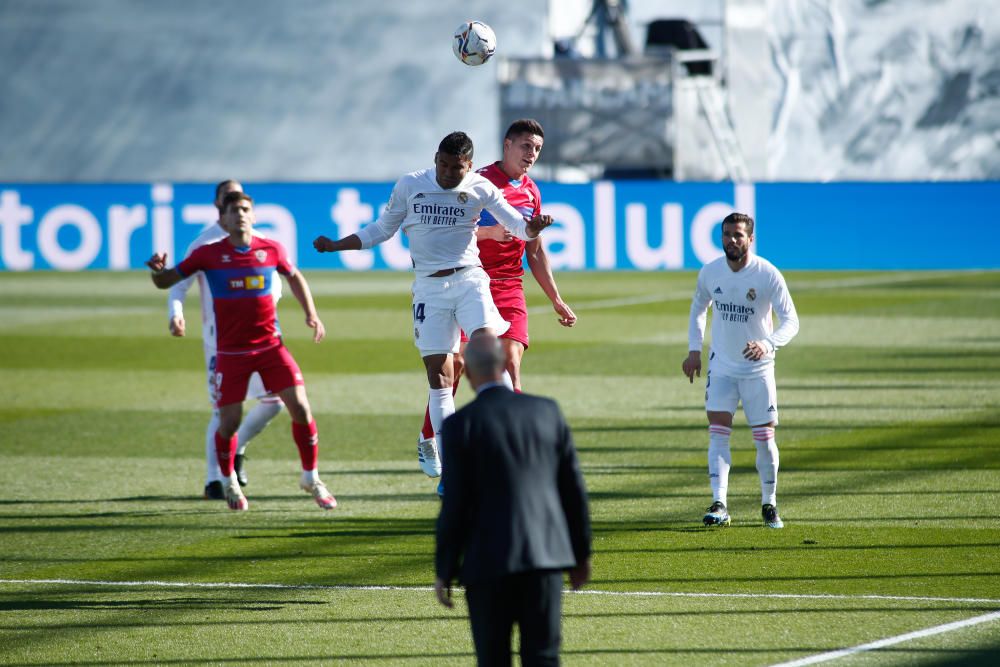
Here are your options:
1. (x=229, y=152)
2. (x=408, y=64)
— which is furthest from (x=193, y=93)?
(x=408, y=64)

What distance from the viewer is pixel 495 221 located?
973 cm

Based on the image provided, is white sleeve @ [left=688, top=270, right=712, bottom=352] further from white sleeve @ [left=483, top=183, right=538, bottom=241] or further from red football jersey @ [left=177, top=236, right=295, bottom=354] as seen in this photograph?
red football jersey @ [left=177, top=236, right=295, bottom=354]

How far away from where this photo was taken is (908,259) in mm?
28000

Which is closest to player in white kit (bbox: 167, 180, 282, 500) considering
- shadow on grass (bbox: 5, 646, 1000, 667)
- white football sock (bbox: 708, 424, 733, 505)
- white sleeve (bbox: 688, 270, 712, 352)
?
white sleeve (bbox: 688, 270, 712, 352)

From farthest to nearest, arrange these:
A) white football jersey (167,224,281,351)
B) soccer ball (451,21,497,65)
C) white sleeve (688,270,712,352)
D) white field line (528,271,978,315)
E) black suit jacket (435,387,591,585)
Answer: white field line (528,271,978,315)
soccer ball (451,21,497,65)
white football jersey (167,224,281,351)
white sleeve (688,270,712,352)
black suit jacket (435,387,591,585)

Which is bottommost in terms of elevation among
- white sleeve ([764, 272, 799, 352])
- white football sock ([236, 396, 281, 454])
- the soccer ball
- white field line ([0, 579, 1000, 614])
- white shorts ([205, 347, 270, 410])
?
white field line ([0, 579, 1000, 614])

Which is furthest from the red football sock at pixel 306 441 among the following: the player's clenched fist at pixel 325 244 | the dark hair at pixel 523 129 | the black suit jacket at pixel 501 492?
the black suit jacket at pixel 501 492

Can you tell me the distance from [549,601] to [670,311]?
18106 mm

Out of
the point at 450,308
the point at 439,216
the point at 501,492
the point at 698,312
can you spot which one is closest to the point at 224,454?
the point at 450,308

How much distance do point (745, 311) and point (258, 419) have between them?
351 centimetres

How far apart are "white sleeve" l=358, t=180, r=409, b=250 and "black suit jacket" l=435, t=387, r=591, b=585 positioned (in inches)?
171

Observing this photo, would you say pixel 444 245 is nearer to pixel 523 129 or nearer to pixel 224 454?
pixel 523 129

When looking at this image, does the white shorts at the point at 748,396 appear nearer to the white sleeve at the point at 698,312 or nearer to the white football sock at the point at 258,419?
the white sleeve at the point at 698,312

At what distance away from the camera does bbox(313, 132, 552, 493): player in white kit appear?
9.08m
